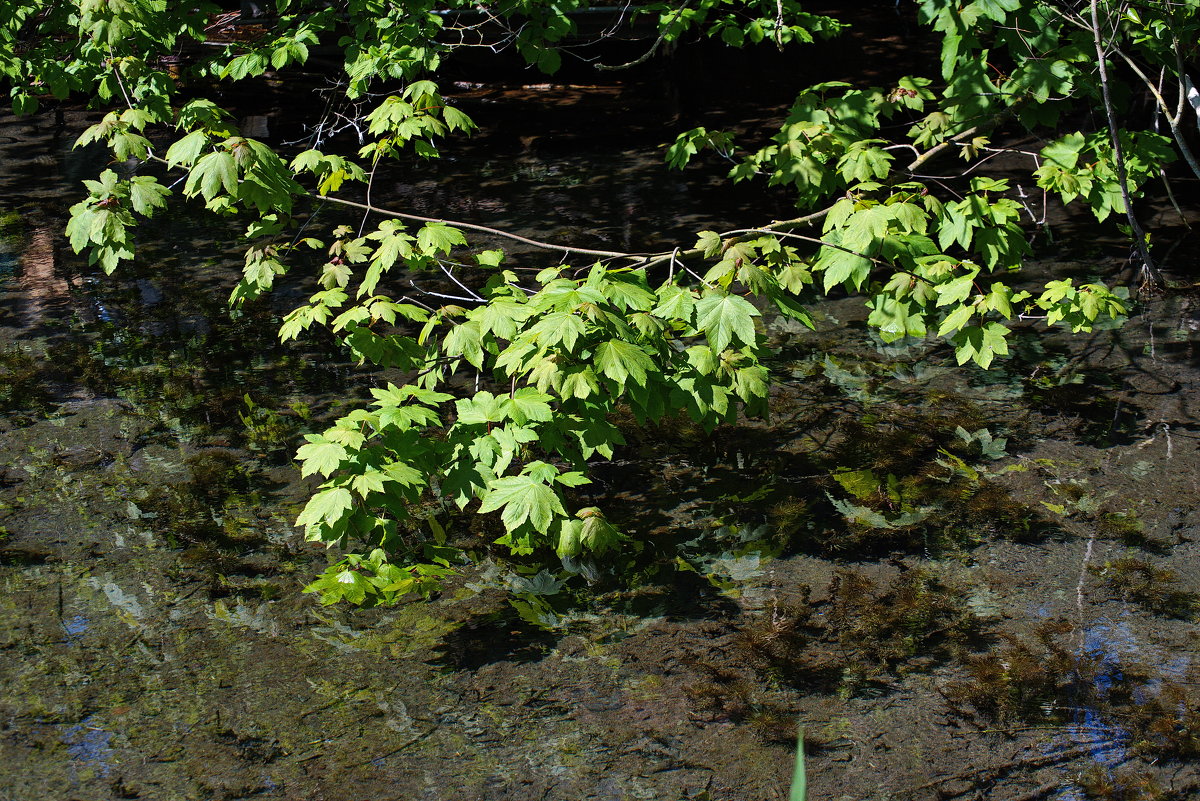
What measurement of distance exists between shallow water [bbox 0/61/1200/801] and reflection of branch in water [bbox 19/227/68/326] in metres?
0.77

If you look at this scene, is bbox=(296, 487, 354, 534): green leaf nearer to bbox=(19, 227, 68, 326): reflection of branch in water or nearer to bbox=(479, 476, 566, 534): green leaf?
bbox=(479, 476, 566, 534): green leaf

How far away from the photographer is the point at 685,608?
3.79m

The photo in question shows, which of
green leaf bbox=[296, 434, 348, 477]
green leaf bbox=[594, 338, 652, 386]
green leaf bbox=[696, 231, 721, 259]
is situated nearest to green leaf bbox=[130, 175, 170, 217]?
green leaf bbox=[296, 434, 348, 477]

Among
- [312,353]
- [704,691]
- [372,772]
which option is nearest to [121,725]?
[372,772]

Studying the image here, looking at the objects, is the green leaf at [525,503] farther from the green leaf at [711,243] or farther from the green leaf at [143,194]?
the green leaf at [143,194]

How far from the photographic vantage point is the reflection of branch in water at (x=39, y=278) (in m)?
6.61

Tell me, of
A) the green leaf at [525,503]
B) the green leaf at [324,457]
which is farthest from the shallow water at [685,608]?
the green leaf at [324,457]

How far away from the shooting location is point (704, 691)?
133 inches

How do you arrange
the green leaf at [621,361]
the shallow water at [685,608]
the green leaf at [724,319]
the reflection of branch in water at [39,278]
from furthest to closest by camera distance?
the reflection of branch in water at [39,278] < the green leaf at [724,319] < the green leaf at [621,361] < the shallow water at [685,608]

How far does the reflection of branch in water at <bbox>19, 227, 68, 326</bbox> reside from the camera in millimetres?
6609

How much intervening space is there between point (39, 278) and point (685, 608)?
537 centimetres

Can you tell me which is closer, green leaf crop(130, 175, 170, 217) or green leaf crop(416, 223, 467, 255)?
green leaf crop(130, 175, 170, 217)

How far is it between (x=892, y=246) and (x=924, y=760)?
190 cm

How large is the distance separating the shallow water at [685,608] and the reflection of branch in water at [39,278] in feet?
2.52
